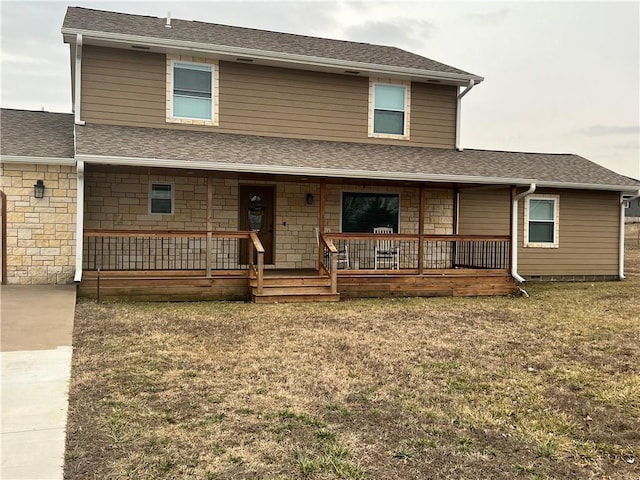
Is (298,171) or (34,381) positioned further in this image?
Answer: (298,171)

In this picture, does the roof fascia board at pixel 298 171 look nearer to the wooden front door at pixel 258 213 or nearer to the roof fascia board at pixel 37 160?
the roof fascia board at pixel 37 160

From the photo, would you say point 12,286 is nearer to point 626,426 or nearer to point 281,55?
point 281,55

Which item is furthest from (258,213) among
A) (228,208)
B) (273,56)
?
(273,56)

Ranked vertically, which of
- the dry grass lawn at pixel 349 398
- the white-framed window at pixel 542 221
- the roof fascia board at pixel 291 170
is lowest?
the dry grass lawn at pixel 349 398

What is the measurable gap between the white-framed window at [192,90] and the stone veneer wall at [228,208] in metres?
1.44

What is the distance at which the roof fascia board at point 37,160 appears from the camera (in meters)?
9.45

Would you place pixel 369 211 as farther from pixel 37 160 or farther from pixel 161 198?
pixel 37 160

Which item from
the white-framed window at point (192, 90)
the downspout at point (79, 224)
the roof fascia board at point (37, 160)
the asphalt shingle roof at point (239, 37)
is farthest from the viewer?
the white-framed window at point (192, 90)

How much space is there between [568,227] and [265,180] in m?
8.56

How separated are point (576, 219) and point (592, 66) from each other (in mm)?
6598

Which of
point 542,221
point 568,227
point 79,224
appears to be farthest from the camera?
point 568,227

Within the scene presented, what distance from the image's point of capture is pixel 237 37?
12828 mm

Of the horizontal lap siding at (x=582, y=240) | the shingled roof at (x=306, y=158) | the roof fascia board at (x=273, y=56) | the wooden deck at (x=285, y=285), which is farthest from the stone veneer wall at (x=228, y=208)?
the horizontal lap siding at (x=582, y=240)

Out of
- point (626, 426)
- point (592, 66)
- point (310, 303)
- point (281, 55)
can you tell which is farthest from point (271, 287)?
point (592, 66)
